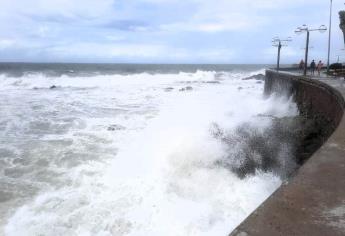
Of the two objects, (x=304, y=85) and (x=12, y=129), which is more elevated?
(x=304, y=85)

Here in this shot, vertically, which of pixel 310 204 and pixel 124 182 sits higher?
pixel 310 204

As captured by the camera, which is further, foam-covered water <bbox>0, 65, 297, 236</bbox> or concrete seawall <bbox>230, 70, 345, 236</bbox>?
foam-covered water <bbox>0, 65, 297, 236</bbox>

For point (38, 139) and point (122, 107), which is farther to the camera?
point (122, 107)

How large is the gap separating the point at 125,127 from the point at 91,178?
6.74 metres

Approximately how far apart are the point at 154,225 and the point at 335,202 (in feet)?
12.2

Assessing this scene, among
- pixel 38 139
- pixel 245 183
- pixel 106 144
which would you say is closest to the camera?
pixel 245 183

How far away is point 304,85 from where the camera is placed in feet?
53.5

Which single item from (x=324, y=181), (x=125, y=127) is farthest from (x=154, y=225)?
(x=125, y=127)

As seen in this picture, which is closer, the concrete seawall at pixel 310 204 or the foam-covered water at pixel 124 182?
the concrete seawall at pixel 310 204

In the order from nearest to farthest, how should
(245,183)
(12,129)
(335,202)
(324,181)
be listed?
1. (335,202)
2. (324,181)
3. (245,183)
4. (12,129)

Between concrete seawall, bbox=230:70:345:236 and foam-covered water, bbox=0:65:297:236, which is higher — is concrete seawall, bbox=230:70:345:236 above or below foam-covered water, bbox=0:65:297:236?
above

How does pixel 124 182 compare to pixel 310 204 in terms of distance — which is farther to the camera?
pixel 124 182

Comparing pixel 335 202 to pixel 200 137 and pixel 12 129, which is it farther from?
pixel 12 129

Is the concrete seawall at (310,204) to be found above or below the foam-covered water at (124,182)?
above
